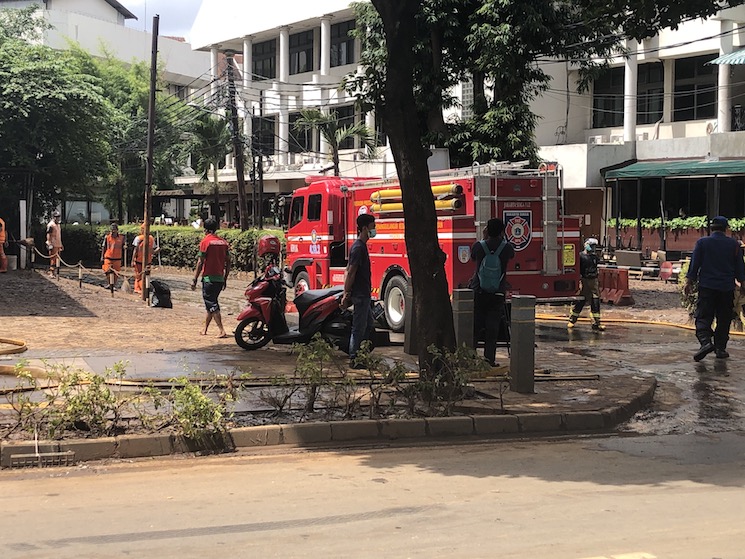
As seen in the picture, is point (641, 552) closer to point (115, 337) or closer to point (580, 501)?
point (580, 501)

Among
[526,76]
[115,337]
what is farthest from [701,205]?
[115,337]

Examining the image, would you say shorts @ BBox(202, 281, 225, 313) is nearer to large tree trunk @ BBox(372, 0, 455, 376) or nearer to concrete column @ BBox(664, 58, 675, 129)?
large tree trunk @ BBox(372, 0, 455, 376)

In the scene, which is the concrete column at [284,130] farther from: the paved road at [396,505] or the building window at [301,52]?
the paved road at [396,505]

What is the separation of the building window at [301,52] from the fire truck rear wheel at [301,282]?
30.6 metres

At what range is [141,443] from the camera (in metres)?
6.92

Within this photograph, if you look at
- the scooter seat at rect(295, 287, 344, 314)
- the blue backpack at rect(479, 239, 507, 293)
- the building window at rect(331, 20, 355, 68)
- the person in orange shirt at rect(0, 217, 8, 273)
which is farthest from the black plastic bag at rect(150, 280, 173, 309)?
the building window at rect(331, 20, 355, 68)

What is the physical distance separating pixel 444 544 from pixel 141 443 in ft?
10.2

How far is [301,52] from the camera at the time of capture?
47.8 m

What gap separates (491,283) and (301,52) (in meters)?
39.6

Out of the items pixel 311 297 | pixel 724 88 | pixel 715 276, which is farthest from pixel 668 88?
pixel 311 297

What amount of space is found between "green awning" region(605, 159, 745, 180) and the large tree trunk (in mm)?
21079

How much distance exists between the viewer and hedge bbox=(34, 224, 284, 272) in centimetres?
3141

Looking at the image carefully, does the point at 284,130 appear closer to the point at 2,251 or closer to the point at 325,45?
the point at 325,45

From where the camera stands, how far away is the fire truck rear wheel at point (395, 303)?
1562cm
